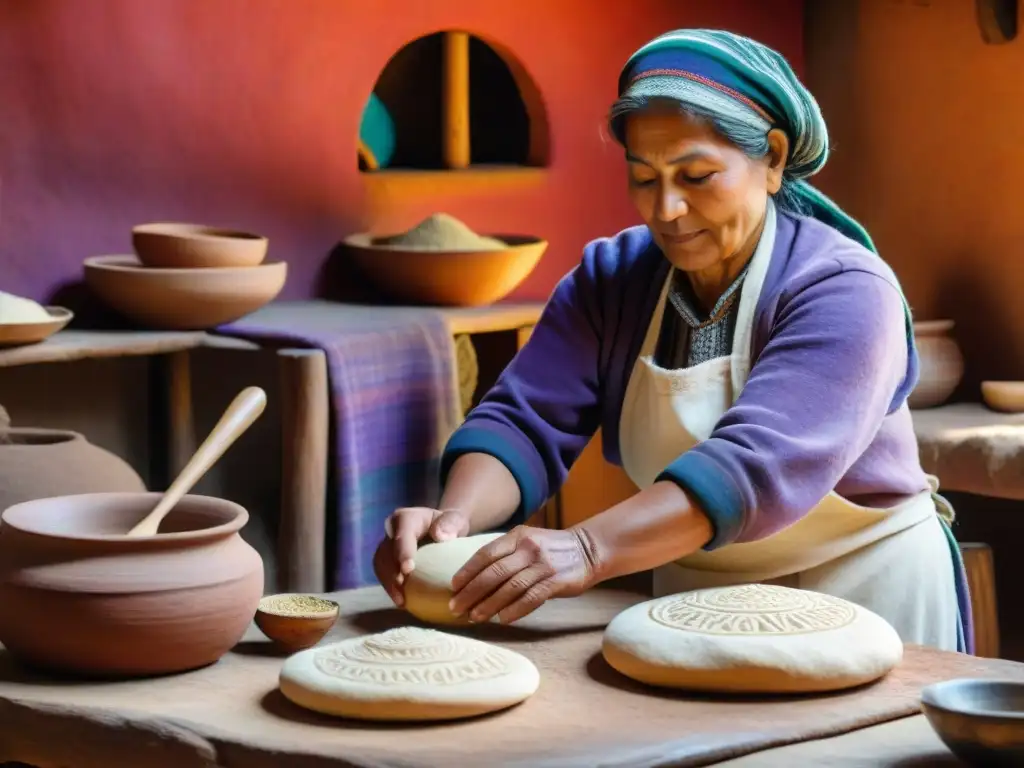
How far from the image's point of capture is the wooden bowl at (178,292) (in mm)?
3521

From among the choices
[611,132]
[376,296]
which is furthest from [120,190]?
[611,132]

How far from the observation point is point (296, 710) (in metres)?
1.82

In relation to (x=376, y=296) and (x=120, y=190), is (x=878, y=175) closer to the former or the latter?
(x=376, y=296)

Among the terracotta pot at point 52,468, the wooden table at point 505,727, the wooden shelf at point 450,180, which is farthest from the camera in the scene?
the wooden shelf at point 450,180

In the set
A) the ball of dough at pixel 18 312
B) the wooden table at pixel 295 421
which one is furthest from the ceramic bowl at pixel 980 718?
the ball of dough at pixel 18 312

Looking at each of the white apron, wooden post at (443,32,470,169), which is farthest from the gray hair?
wooden post at (443,32,470,169)

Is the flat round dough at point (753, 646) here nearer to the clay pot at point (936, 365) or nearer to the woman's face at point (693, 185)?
the woman's face at point (693, 185)

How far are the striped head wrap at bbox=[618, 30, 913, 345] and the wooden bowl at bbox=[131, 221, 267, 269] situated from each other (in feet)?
4.67

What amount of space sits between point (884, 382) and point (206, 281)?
1714 millimetres

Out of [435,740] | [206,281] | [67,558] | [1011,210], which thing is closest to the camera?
[435,740]

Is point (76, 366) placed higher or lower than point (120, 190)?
lower

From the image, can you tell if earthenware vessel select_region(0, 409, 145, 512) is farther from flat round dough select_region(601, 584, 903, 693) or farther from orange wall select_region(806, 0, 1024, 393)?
orange wall select_region(806, 0, 1024, 393)

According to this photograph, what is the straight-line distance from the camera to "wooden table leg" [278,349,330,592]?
3.45 metres

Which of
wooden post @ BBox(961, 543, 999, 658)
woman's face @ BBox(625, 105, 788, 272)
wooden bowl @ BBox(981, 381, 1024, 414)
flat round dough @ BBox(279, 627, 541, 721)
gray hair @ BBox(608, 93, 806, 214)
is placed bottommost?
wooden post @ BBox(961, 543, 999, 658)
